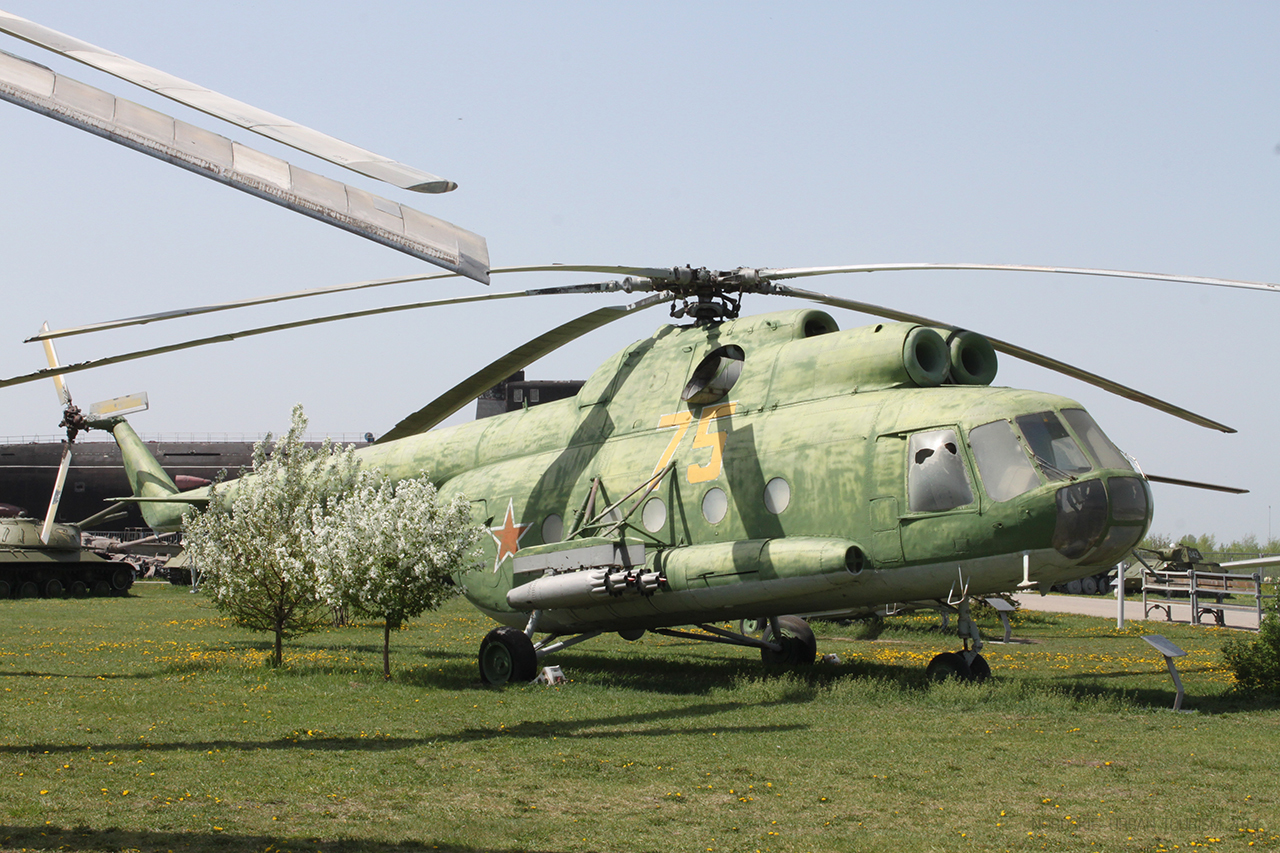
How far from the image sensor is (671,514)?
15.6 meters

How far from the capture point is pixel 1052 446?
12.8m

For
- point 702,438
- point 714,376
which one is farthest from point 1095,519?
point 714,376

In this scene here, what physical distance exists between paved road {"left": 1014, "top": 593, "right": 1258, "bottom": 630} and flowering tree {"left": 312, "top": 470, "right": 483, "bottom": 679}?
23235 mm

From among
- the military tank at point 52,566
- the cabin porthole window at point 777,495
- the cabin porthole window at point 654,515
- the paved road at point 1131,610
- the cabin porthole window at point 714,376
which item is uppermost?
the cabin porthole window at point 714,376

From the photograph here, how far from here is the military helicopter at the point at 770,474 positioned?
12.8m

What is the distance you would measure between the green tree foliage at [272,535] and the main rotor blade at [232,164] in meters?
11.9

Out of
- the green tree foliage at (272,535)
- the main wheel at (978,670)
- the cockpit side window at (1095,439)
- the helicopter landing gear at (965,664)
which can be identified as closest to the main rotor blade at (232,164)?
the cockpit side window at (1095,439)

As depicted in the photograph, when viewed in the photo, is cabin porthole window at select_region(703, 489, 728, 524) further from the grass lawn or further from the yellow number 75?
the grass lawn

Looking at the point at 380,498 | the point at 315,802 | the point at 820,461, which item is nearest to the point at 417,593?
the point at 380,498

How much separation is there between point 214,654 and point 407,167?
17341 mm

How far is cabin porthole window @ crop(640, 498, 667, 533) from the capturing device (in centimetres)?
1569

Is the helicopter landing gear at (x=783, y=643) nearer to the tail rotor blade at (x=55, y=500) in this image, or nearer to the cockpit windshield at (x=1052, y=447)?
the cockpit windshield at (x=1052, y=447)

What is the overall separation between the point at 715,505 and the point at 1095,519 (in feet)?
16.3

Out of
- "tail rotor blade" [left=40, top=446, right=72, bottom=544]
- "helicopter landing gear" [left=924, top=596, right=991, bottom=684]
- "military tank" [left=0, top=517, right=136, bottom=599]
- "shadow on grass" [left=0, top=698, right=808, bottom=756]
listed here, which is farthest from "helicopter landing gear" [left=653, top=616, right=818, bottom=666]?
"military tank" [left=0, top=517, right=136, bottom=599]
